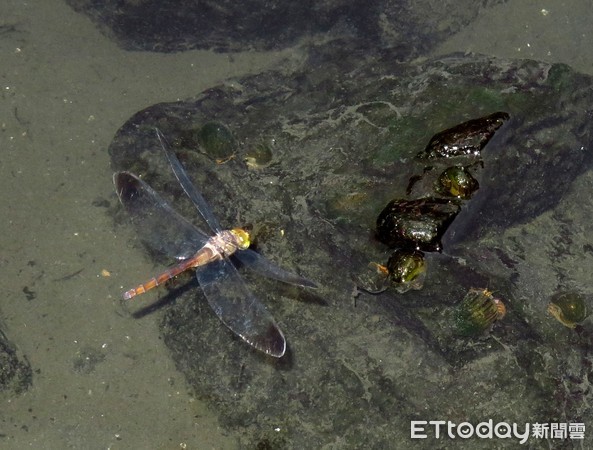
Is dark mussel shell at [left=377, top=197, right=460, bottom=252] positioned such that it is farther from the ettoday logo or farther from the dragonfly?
the ettoday logo

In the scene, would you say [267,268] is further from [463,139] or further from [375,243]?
[463,139]

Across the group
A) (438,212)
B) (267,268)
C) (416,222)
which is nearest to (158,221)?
(267,268)

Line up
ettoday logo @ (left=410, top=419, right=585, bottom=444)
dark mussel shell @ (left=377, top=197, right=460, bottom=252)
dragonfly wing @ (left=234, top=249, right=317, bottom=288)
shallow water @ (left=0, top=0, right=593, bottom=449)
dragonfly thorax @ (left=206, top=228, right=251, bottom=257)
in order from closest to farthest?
ettoday logo @ (left=410, top=419, right=585, bottom=444) → dragonfly wing @ (left=234, top=249, right=317, bottom=288) → dark mussel shell @ (left=377, top=197, right=460, bottom=252) → dragonfly thorax @ (left=206, top=228, right=251, bottom=257) → shallow water @ (left=0, top=0, right=593, bottom=449)

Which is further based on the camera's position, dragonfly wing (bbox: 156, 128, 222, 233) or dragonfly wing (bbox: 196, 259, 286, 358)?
dragonfly wing (bbox: 156, 128, 222, 233)

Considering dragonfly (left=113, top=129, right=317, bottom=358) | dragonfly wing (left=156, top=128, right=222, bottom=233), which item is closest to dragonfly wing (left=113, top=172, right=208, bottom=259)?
dragonfly (left=113, top=129, right=317, bottom=358)

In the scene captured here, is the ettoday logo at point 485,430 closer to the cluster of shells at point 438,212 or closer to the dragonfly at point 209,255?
the cluster of shells at point 438,212

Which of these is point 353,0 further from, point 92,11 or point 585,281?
point 585,281

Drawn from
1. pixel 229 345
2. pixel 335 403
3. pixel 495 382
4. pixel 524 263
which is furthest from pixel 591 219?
pixel 229 345

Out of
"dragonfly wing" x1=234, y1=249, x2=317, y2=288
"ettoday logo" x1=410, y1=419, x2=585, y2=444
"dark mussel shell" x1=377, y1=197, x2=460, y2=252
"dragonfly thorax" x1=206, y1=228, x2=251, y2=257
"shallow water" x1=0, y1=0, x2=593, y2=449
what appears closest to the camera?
"ettoday logo" x1=410, y1=419, x2=585, y2=444
